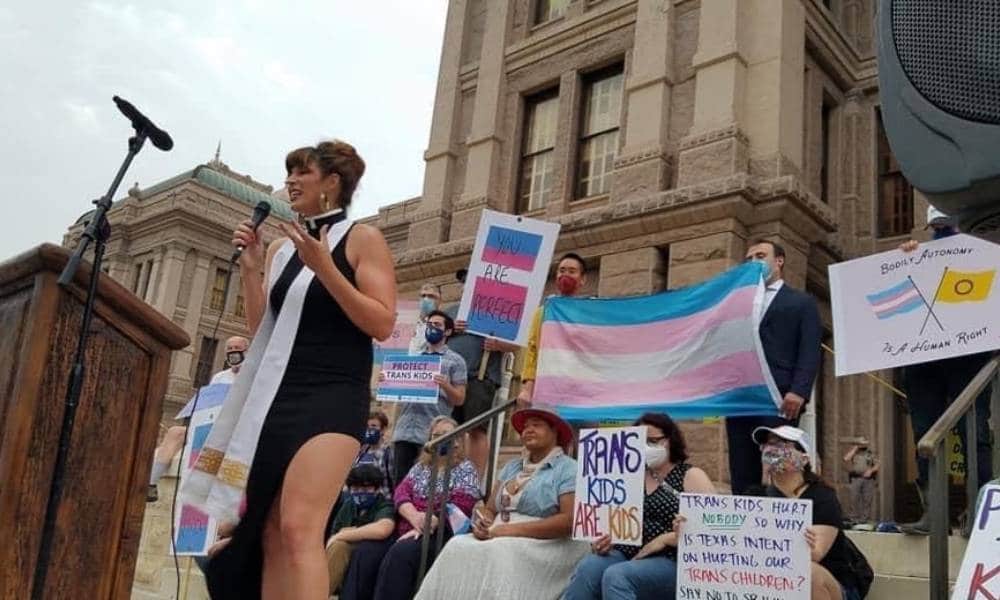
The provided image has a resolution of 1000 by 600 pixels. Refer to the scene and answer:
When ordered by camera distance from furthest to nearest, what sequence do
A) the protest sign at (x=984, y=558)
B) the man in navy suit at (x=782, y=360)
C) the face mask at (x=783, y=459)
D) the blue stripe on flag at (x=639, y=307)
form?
the blue stripe on flag at (x=639, y=307)
the man in navy suit at (x=782, y=360)
the face mask at (x=783, y=459)
the protest sign at (x=984, y=558)

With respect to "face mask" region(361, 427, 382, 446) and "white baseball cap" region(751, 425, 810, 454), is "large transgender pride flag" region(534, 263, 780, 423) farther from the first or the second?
"face mask" region(361, 427, 382, 446)

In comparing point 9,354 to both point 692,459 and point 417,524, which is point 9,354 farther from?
point 692,459

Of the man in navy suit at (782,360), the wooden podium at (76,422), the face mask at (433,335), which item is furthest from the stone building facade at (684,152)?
the wooden podium at (76,422)

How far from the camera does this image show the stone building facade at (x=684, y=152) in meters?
11.2

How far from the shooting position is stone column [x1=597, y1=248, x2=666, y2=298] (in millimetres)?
11508

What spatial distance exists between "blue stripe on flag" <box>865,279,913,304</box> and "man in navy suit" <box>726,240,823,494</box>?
0.48m

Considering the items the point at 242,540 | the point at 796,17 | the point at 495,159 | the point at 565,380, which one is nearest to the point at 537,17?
the point at 495,159

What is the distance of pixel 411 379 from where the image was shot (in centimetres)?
750

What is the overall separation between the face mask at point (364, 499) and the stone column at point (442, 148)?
334 inches

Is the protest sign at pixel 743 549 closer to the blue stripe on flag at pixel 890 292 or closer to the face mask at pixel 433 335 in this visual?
the blue stripe on flag at pixel 890 292

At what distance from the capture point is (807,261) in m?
11.9

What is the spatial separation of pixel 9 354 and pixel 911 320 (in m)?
5.14

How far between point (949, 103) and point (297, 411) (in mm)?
2016

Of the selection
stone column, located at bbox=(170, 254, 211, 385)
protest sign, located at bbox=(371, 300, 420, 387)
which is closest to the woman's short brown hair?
protest sign, located at bbox=(371, 300, 420, 387)
